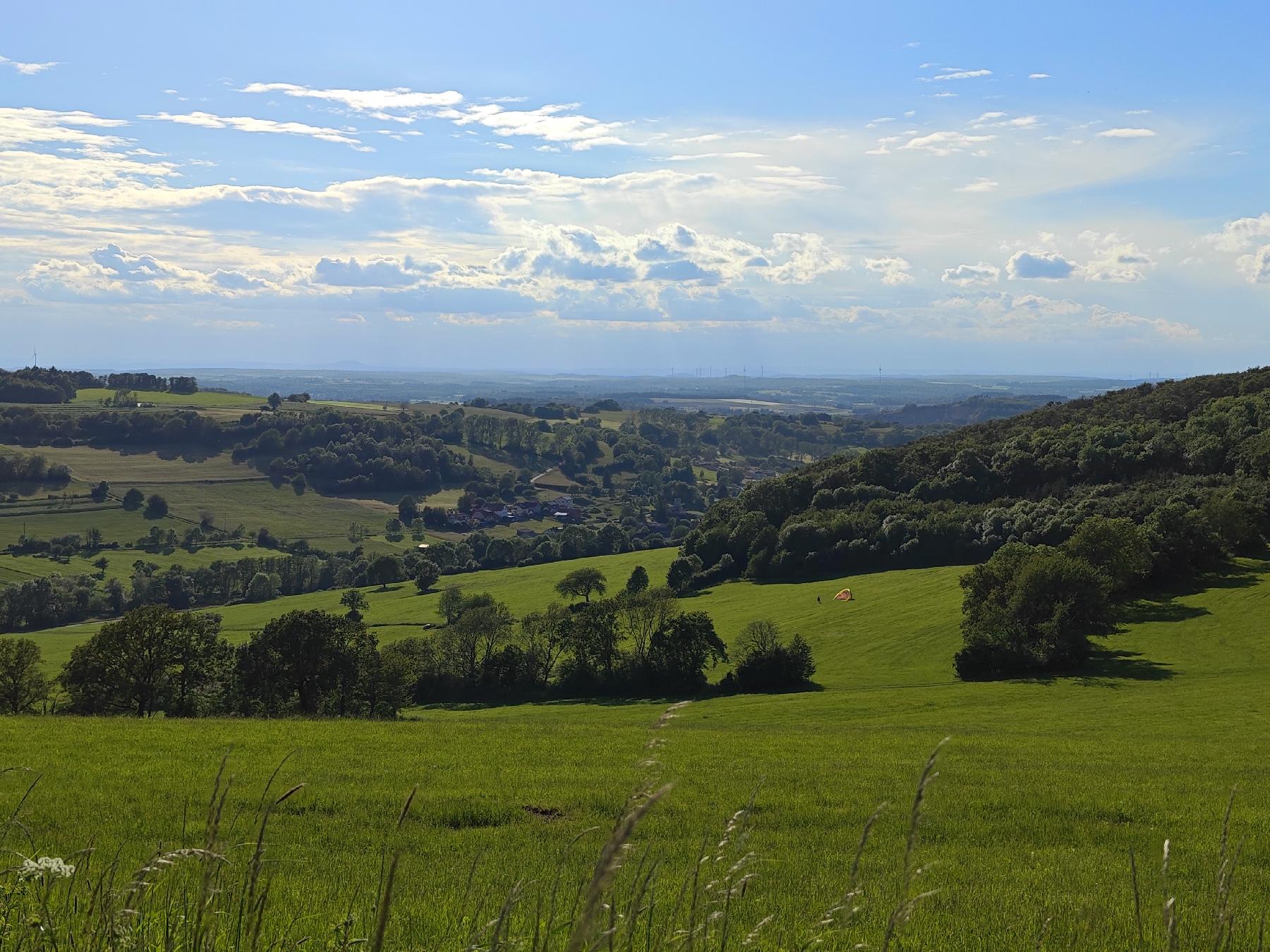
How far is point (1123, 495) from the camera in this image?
9612cm

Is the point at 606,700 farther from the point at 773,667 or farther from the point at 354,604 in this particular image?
the point at 354,604

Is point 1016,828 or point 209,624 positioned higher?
point 1016,828

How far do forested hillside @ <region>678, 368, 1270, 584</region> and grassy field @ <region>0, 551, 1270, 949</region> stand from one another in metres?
56.5

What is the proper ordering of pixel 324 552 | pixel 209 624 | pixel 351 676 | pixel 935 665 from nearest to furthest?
pixel 209 624 → pixel 351 676 → pixel 935 665 → pixel 324 552

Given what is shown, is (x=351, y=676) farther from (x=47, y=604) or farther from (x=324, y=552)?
(x=324, y=552)

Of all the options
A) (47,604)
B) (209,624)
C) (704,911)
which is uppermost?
(704,911)

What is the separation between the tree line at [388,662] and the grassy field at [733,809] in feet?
53.9

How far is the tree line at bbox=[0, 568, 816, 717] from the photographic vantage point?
44.2 m

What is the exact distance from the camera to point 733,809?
1720cm

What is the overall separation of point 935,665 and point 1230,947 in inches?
2588

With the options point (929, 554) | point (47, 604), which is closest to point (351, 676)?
point (929, 554)

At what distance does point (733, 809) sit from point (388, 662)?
144ft

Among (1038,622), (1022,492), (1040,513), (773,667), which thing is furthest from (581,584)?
(1022,492)

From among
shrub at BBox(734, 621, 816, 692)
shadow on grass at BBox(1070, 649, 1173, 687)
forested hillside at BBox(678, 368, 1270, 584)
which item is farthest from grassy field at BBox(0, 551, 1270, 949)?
forested hillside at BBox(678, 368, 1270, 584)
